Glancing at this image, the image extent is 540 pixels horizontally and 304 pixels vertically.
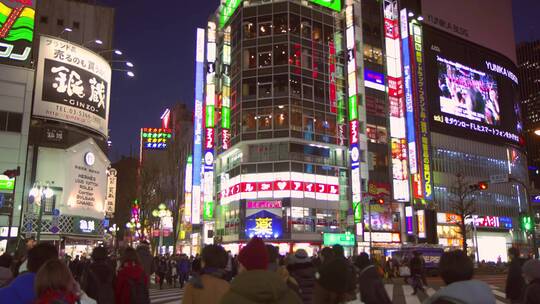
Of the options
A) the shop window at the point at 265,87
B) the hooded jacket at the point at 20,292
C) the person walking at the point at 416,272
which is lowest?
the person walking at the point at 416,272

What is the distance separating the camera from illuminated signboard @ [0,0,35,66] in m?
29.1

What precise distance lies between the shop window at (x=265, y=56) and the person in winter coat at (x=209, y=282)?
46.1 m

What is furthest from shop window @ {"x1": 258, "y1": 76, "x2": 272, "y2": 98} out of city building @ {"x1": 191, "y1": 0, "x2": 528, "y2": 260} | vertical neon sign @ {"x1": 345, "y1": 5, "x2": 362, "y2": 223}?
vertical neon sign @ {"x1": 345, "y1": 5, "x2": 362, "y2": 223}

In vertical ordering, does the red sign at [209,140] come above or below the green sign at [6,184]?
above

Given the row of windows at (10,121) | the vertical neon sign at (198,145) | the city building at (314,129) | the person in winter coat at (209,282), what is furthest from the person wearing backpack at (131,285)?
the vertical neon sign at (198,145)

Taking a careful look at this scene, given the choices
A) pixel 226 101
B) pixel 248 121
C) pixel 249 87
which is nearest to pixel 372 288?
pixel 248 121

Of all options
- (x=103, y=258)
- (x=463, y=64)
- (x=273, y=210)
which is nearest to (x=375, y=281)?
(x=103, y=258)

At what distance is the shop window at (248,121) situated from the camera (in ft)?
162

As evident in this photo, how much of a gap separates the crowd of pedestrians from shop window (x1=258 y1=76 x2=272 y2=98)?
4185 centimetres

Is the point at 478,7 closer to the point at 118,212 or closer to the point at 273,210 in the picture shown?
the point at 273,210

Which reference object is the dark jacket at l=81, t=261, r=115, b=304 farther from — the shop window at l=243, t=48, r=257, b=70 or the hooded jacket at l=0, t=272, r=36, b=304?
the shop window at l=243, t=48, r=257, b=70

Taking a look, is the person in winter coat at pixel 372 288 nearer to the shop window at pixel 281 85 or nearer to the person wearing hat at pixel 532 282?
the person wearing hat at pixel 532 282

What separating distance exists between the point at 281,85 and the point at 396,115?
13093mm

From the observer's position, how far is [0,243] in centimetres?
2962
